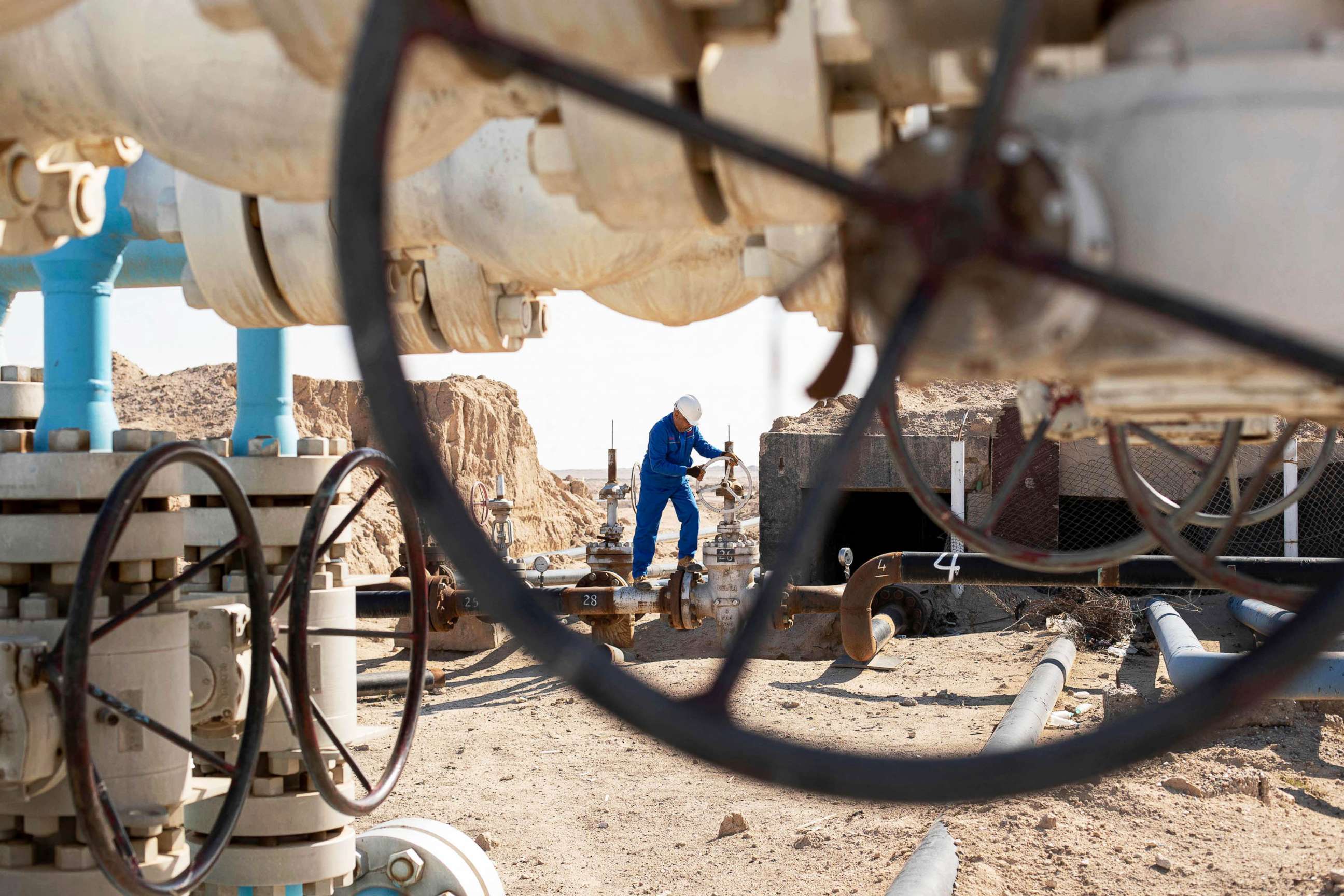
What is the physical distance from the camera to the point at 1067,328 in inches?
36.0

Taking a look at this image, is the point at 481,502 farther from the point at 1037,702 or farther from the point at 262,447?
the point at 262,447

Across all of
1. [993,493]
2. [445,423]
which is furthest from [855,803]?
[445,423]

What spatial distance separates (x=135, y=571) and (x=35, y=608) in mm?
204

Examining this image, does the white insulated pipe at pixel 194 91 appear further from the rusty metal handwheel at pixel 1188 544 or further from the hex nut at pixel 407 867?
the hex nut at pixel 407 867

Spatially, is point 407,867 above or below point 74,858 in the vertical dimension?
below

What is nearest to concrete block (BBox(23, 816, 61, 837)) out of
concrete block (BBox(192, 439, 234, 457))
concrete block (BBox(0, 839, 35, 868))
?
concrete block (BBox(0, 839, 35, 868))

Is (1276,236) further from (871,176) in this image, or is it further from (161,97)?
(161,97)

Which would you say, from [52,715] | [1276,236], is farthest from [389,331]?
[52,715]

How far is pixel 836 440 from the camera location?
2.64 feet

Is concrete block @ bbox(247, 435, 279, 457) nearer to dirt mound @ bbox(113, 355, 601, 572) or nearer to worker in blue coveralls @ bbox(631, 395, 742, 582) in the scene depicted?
worker in blue coveralls @ bbox(631, 395, 742, 582)

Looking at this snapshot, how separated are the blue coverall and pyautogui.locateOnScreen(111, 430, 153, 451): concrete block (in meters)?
5.22

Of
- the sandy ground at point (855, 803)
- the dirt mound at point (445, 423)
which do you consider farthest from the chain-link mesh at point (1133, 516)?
the dirt mound at point (445, 423)

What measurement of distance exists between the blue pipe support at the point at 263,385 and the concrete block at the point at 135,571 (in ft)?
3.23

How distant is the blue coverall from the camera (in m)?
7.89
